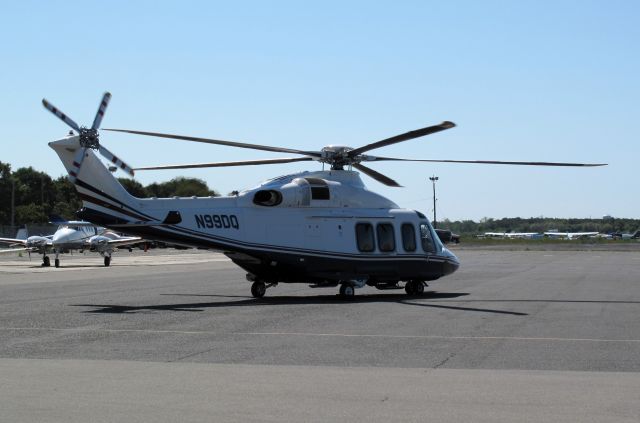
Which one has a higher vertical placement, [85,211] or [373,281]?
[85,211]

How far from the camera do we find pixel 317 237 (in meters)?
25.3

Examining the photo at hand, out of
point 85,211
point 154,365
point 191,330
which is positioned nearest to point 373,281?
point 85,211

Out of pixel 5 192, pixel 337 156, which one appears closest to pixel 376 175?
pixel 337 156

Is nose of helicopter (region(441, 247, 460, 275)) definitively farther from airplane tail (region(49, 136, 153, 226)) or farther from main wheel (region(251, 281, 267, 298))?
→ airplane tail (region(49, 136, 153, 226))

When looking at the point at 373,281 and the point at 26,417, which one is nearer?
the point at 26,417

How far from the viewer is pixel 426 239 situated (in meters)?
27.7

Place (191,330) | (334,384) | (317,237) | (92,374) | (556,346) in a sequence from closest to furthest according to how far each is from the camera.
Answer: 1. (334,384)
2. (92,374)
3. (556,346)
4. (191,330)
5. (317,237)

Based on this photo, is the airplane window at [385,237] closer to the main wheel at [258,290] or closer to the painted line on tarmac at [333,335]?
the main wheel at [258,290]

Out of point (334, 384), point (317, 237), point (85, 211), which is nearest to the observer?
point (334, 384)

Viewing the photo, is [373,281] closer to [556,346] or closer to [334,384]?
[556,346]

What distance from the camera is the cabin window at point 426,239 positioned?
27.6 metres

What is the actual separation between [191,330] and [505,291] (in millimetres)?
14462

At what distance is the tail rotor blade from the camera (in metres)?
22.5

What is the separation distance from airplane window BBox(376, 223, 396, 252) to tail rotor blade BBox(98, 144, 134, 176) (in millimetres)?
7750
